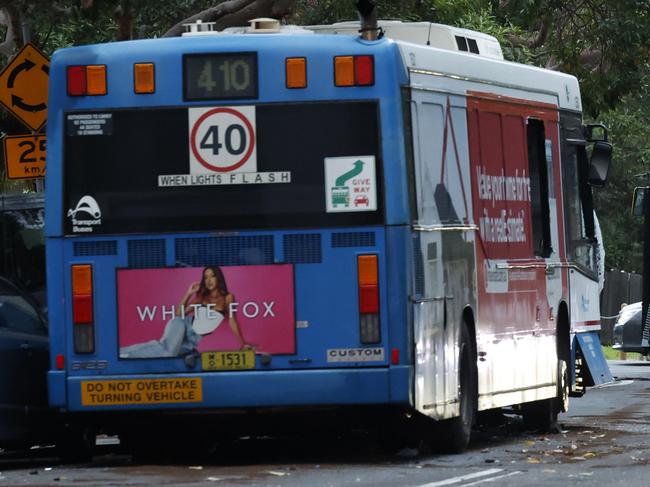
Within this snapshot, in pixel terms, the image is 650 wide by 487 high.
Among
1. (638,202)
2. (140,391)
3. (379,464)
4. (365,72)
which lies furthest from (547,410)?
(638,202)

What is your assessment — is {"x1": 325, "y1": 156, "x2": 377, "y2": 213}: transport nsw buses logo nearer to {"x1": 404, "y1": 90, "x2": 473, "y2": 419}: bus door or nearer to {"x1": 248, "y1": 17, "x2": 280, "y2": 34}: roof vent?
{"x1": 404, "y1": 90, "x2": 473, "y2": 419}: bus door

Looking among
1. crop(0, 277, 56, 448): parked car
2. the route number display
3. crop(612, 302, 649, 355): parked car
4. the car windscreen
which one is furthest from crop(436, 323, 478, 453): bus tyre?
crop(612, 302, 649, 355): parked car

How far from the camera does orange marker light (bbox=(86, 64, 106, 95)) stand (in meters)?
14.1

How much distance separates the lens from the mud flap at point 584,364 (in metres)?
18.7

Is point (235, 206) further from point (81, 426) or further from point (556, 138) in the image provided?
point (556, 138)

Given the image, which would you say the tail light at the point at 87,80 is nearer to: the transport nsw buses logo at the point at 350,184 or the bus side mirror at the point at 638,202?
the transport nsw buses logo at the point at 350,184

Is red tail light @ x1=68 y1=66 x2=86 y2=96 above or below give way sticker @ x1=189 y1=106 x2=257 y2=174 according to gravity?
above

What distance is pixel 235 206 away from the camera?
45.5 ft

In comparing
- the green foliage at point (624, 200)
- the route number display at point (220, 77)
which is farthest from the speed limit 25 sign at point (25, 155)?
the green foliage at point (624, 200)

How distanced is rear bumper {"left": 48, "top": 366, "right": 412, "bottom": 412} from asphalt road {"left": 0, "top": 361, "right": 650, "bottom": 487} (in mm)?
458

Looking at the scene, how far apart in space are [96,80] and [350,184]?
1.96 meters

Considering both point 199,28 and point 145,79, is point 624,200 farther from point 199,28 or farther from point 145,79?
point 145,79

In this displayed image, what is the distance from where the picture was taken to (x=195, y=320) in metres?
13.9

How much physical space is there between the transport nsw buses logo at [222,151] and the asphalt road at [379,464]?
200 cm
